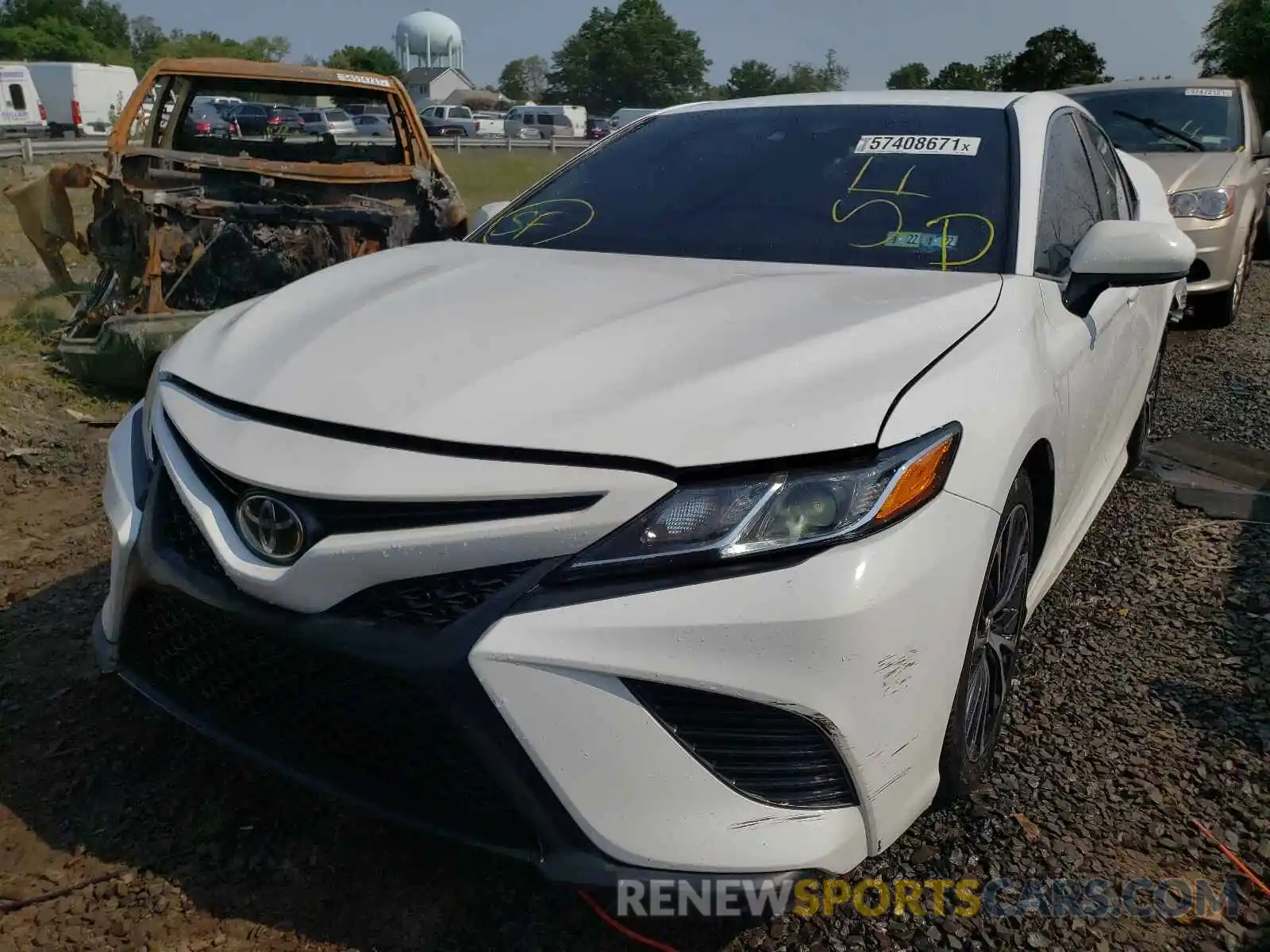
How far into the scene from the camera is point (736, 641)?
4.99ft

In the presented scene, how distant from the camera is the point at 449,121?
4134cm

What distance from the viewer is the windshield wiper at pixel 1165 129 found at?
7039 mm

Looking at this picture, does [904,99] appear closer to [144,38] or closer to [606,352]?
[606,352]

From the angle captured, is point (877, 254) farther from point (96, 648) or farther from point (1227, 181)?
point (1227, 181)

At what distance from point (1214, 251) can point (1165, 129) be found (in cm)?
117

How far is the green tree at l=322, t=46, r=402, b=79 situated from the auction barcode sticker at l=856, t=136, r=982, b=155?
68.3 metres

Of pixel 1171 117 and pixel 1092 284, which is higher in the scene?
pixel 1092 284

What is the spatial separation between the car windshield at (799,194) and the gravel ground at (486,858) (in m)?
1.20

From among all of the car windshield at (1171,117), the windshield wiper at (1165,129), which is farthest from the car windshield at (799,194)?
the windshield wiper at (1165,129)

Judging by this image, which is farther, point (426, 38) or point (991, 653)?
point (426, 38)

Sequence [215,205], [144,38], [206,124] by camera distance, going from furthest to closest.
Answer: [144,38], [206,124], [215,205]

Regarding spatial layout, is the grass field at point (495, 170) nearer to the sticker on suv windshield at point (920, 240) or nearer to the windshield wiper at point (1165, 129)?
the windshield wiper at point (1165, 129)

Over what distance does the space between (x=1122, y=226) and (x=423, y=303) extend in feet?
5.36

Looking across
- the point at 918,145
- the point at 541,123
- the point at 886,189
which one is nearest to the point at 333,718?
the point at 886,189
